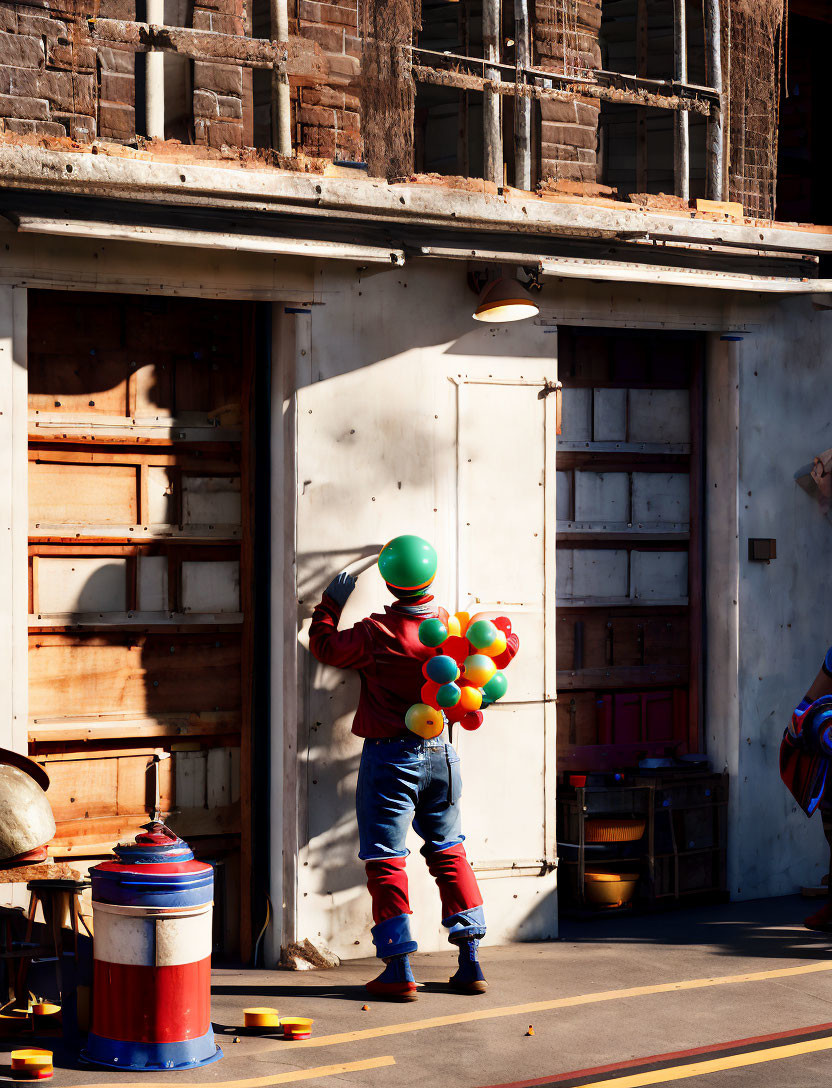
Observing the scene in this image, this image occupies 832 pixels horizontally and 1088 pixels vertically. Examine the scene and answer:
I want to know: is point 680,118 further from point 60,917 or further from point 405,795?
point 60,917

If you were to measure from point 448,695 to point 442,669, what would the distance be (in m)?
0.16

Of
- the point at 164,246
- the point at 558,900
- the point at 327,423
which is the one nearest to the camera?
the point at 164,246

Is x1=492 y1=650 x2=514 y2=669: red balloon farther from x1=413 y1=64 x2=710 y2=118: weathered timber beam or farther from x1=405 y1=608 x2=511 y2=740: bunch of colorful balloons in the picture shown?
x1=413 y1=64 x2=710 y2=118: weathered timber beam

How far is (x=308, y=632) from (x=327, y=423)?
1.26m

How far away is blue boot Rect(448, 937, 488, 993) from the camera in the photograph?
24.8ft

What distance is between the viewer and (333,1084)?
6078 mm

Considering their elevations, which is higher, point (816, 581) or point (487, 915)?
point (816, 581)

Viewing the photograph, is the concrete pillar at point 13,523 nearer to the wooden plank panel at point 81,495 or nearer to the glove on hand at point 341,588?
the wooden plank panel at point 81,495

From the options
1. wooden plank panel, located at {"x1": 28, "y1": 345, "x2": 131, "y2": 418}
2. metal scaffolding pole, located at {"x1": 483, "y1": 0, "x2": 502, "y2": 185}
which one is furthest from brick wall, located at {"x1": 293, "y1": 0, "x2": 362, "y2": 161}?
wooden plank panel, located at {"x1": 28, "y1": 345, "x2": 131, "y2": 418}

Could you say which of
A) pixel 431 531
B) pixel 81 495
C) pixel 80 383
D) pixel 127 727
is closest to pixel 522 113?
pixel 431 531

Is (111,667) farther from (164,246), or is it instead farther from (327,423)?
(164,246)

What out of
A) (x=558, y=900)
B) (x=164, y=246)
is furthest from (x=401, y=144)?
(x=558, y=900)

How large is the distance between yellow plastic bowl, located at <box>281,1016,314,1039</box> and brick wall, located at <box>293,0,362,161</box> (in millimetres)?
4842

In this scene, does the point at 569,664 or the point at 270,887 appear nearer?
the point at 270,887
